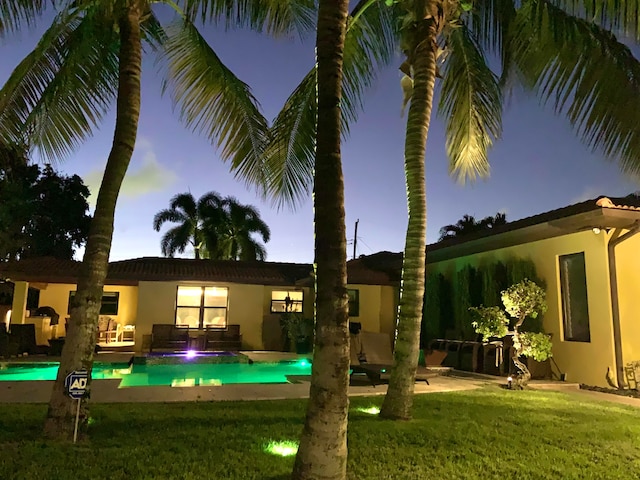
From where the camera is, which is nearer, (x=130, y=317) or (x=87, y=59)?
(x=87, y=59)

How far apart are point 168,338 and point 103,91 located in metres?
11.6

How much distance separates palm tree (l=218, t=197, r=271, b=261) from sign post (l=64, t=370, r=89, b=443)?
96.7ft

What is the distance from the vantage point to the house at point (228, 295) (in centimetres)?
1884

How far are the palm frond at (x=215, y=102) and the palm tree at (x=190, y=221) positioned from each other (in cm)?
2697

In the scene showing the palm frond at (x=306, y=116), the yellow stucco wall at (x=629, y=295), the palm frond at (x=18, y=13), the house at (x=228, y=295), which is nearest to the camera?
the palm frond at (x=18, y=13)

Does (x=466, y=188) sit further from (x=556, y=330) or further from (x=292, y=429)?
(x=292, y=429)

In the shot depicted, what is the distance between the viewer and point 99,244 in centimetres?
626

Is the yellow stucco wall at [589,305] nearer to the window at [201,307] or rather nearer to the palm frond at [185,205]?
the window at [201,307]

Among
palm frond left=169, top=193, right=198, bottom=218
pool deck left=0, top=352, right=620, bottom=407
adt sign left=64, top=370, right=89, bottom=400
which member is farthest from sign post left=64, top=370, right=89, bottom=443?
palm frond left=169, top=193, right=198, bottom=218

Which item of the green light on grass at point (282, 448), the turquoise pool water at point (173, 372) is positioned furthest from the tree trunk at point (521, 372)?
the green light on grass at point (282, 448)

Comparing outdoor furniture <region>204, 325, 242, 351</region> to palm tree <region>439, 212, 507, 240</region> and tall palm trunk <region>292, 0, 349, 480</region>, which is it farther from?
palm tree <region>439, 212, 507, 240</region>

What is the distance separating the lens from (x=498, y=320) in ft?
36.9

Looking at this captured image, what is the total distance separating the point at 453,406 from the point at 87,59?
308 inches

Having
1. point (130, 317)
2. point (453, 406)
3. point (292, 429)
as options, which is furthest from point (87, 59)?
point (130, 317)
